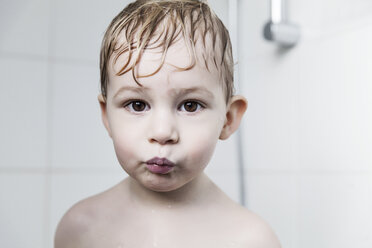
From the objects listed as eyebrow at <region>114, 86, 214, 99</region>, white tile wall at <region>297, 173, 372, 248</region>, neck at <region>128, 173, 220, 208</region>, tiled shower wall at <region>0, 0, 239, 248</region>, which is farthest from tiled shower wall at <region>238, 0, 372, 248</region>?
eyebrow at <region>114, 86, 214, 99</region>

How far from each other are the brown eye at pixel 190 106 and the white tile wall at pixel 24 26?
43 cm

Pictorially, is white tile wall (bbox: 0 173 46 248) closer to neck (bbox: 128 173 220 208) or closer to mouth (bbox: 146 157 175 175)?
neck (bbox: 128 173 220 208)

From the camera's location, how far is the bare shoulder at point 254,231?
30.9 inches

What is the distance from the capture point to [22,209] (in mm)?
912

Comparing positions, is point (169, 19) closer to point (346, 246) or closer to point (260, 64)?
point (260, 64)

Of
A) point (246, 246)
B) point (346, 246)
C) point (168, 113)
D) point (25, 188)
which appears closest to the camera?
point (168, 113)

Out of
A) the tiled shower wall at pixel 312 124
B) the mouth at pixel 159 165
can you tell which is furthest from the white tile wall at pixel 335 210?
the mouth at pixel 159 165

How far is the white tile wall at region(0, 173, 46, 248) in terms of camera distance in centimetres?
89

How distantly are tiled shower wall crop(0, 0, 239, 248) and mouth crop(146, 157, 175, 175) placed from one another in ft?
1.09

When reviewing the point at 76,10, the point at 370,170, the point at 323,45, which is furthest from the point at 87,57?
the point at 370,170

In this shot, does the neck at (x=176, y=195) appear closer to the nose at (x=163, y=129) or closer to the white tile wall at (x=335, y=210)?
the nose at (x=163, y=129)

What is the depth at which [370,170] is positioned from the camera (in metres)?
1.07

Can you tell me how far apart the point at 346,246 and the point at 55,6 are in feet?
2.80

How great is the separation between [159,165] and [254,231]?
0.25 metres
